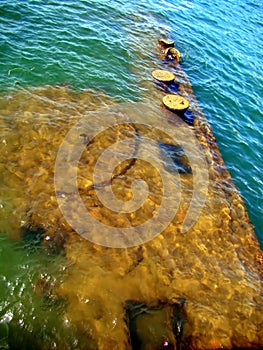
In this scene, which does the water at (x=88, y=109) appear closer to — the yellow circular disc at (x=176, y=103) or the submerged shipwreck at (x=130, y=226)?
the submerged shipwreck at (x=130, y=226)

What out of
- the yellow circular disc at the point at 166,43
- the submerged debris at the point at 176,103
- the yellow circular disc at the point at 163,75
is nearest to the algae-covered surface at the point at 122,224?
the submerged debris at the point at 176,103

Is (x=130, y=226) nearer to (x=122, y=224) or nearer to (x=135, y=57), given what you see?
(x=122, y=224)

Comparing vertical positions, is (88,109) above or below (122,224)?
above

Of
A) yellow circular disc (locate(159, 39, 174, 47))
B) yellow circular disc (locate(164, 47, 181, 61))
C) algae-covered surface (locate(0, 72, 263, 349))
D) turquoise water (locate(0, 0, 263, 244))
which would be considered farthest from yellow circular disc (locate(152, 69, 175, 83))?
algae-covered surface (locate(0, 72, 263, 349))

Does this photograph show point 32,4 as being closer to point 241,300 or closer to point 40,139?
point 40,139

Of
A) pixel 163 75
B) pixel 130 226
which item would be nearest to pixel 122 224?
pixel 130 226

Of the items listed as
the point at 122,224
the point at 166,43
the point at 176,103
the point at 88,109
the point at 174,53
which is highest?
the point at 166,43

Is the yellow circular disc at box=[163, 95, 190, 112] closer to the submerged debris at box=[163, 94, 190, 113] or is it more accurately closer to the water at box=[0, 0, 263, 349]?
the submerged debris at box=[163, 94, 190, 113]

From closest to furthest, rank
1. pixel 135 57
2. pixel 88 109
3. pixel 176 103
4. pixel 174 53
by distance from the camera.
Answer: pixel 88 109
pixel 176 103
pixel 135 57
pixel 174 53
